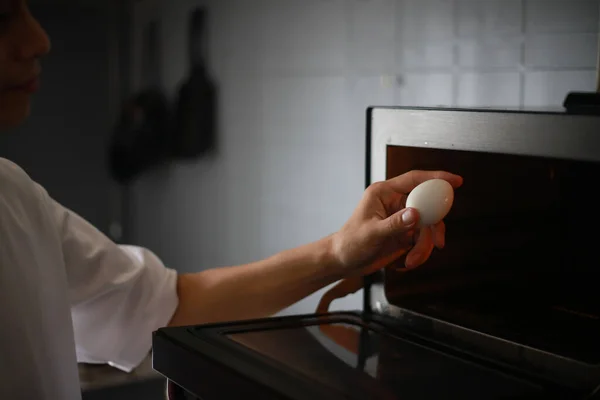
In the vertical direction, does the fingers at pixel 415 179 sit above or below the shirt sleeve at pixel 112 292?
above

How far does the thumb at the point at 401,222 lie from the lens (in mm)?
739

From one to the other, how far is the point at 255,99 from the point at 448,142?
31.7 inches

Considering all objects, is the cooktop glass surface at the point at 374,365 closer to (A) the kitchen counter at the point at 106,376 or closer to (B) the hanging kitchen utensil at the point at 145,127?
(A) the kitchen counter at the point at 106,376

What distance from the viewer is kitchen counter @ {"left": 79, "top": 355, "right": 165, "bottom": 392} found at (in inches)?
55.3

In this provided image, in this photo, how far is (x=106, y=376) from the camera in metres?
1.42

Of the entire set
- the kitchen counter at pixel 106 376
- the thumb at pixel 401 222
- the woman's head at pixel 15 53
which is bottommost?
the kitchen counter at pixel 106 376

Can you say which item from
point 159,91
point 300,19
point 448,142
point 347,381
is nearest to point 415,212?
point 448,142

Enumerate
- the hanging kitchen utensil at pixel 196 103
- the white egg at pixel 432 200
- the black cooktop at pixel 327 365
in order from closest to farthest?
1. the black cooktop at pixel 327 365
2. the white egg at pixel 432 200
3. the hanging kitchen utensil at pixel 196 103

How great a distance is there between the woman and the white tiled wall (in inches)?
9.0

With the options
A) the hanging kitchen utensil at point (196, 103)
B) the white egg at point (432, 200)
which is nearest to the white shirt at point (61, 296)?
the white egg at point (432, 200)

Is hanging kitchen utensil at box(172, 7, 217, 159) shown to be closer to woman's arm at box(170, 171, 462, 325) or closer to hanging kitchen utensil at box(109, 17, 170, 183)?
hanging kitchen utensil at box(109, 17, 170, 183)

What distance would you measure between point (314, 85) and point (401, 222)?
62cm

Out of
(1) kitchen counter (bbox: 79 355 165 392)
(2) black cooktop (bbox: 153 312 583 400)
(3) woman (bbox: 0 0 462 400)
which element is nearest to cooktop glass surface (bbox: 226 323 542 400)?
(2) black cooktop (bbox: 153 312 583 400)

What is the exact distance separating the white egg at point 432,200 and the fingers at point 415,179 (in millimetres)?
19
